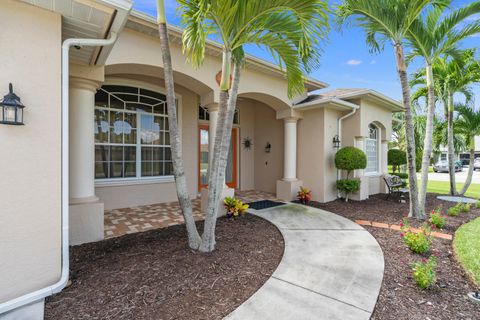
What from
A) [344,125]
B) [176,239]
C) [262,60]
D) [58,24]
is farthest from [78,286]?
[344,125]

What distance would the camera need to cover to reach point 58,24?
2.86 m

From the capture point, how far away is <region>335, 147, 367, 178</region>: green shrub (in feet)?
25.3

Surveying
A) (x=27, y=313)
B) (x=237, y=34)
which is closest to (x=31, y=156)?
(x=27, y=313)

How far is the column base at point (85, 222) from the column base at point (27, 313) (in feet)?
6.25

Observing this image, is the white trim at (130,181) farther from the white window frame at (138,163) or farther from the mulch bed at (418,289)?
the mulch bed at (418,289)

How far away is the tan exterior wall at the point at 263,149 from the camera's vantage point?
9.60m

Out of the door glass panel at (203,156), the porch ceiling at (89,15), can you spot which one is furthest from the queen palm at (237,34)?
the door glass panel at (203,156)

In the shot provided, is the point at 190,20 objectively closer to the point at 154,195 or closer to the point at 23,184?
the point at 23,184

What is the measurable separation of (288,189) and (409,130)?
13.1 feet

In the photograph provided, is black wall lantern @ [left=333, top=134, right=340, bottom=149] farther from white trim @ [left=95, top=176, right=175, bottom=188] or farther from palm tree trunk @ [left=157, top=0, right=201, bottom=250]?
palm tree trunk @ [left=157, top=0, right=201, bottom=250]

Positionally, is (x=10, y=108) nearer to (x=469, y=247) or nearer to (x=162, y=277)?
(x=162, y=277)

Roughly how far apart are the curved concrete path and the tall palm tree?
108 inches

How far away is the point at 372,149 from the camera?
10.0 m

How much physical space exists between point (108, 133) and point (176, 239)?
429 centimetres
